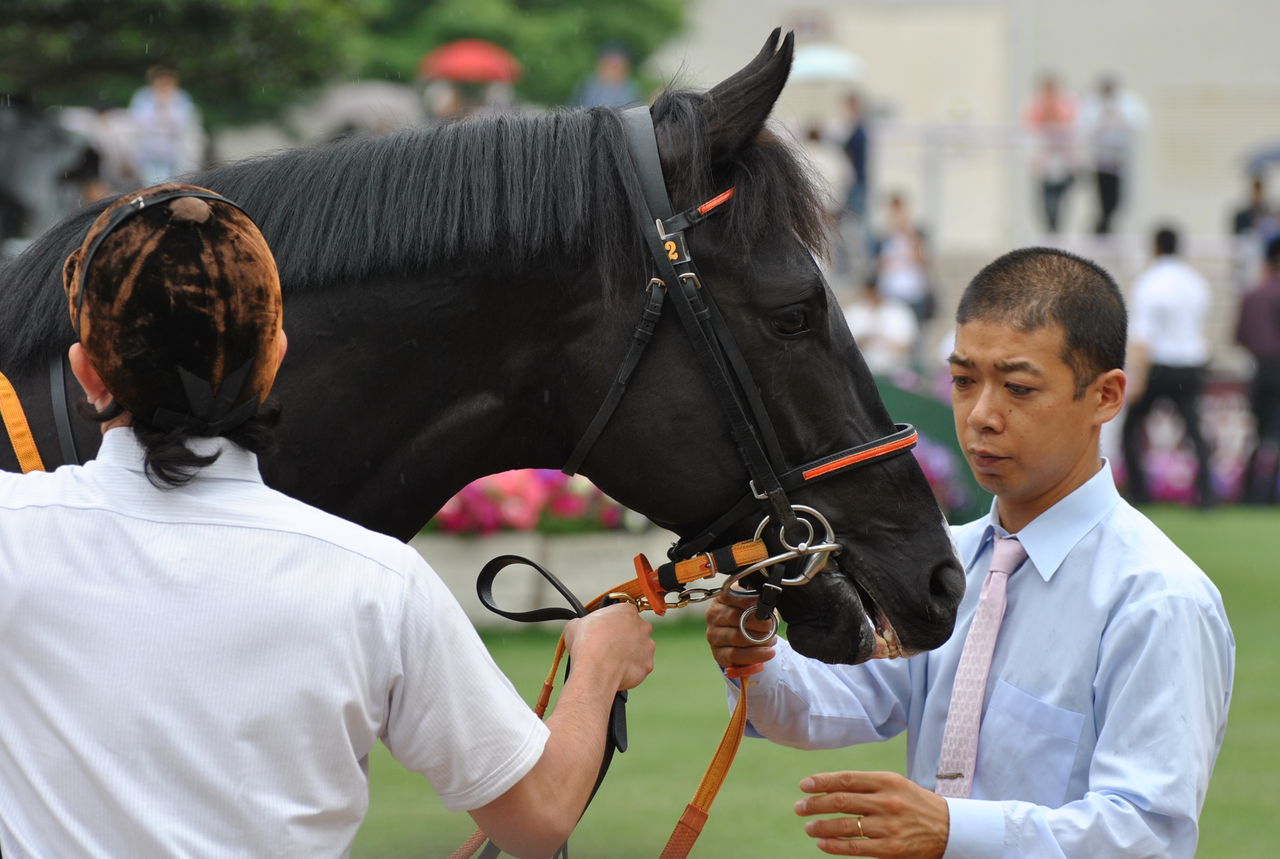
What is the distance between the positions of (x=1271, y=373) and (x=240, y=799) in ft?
42.8

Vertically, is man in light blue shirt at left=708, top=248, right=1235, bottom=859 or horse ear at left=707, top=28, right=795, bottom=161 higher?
horse ear at left=707, top=28, right=795, bottom=161

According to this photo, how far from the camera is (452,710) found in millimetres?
1667

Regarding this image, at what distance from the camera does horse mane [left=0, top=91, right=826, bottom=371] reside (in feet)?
7.41

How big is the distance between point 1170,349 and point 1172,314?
30 centimetres

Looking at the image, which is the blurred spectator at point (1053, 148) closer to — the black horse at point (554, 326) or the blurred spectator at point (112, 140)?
the blurred spectator at point (112, 140)

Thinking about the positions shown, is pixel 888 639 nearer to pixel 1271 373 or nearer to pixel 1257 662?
pixel 1257 662

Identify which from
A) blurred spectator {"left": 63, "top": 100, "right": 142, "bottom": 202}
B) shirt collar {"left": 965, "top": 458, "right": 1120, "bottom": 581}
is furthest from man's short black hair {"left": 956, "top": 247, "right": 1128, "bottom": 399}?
blurred spectator {"left": 63, "top": 100, "right": 142, "bottom": 202}

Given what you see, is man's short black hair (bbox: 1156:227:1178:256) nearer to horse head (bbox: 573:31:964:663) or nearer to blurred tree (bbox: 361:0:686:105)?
horse head (bbox: 573:31:964:663)

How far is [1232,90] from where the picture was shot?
26562mm

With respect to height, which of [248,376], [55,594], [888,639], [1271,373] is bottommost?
[1271,373]

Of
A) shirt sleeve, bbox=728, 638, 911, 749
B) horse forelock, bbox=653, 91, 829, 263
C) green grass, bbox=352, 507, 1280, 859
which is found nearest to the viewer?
horse forelock, bbox=653, 91, 829, 263

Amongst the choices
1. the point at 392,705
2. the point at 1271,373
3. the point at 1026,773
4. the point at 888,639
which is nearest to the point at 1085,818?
the point at 1026,773

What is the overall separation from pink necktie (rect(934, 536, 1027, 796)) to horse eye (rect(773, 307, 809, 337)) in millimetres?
502

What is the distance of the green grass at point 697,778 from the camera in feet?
15.2
